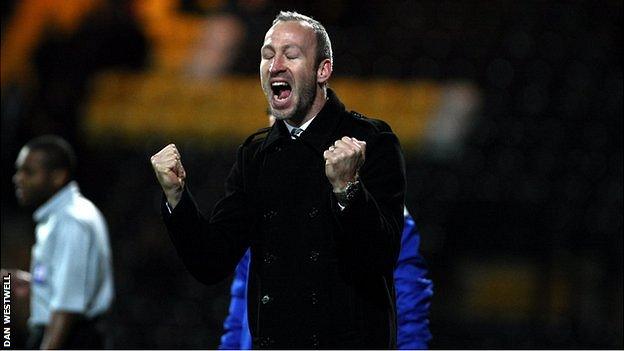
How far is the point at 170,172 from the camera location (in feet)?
5.96

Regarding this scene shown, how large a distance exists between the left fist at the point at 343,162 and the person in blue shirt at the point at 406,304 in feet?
3.07

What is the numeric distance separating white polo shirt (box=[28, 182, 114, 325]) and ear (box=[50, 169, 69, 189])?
0.33ft

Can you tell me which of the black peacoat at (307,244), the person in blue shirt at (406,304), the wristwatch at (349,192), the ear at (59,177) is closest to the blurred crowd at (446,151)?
the ear at (59,177)

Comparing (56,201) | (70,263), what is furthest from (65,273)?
(56,201)

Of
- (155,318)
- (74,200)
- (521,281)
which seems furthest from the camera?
(155,318)

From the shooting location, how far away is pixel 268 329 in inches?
71.9

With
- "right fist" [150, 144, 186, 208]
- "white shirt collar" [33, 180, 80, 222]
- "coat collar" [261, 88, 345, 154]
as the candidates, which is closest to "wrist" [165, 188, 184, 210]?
"right fist" [150, 144, 186, 208]

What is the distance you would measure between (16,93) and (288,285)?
5799 mm

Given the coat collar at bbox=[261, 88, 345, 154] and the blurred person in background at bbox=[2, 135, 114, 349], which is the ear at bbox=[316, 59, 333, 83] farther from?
the blurred person in background at bbox=[2, 135, 114, 349]

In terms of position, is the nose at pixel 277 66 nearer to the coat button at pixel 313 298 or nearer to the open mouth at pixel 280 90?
the open mouth at pixel 280 90

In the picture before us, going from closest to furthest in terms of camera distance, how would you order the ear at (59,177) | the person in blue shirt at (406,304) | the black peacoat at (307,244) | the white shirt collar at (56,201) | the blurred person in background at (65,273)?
the black peacoat at (307,244), the person in blue shirt at (406,304), the blurred person in background at (65,273), the white shirt collar at (56,201), the ear at (59,177)

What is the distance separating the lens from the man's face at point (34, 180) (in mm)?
3693

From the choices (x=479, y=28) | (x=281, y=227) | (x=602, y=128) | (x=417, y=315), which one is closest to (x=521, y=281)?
(x=602, y=128)

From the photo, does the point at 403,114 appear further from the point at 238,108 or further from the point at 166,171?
the point at 166,171
